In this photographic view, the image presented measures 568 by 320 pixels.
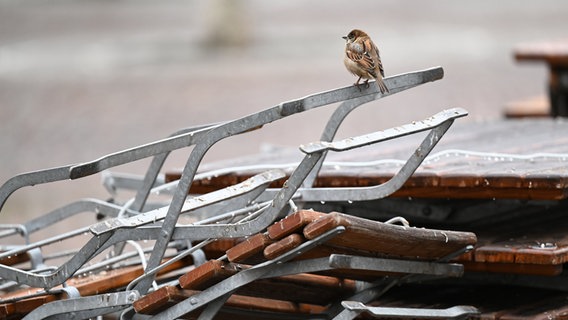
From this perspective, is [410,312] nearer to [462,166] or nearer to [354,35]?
[462,166]

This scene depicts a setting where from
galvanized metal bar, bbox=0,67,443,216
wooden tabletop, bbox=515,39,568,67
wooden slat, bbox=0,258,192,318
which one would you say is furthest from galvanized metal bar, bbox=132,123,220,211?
wooden tabletop, bbox=515,39,568,67

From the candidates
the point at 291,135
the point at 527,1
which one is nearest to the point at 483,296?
the point at 291,135

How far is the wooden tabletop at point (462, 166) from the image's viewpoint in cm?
373

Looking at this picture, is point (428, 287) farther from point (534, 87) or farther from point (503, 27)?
point (503, 27)

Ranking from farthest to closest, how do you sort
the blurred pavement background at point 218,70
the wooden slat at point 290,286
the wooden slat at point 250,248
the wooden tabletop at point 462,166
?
the blurred pavement background at point 218,70 → the wooden tabletop at point 462,166 → the wooden slat at point 290,286 → the wooden slat at point 250,248

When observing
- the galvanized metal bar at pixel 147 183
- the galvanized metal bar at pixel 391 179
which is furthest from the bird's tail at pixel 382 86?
the galvanized metal bar at pixel 147 183

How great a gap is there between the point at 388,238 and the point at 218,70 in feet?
54.4

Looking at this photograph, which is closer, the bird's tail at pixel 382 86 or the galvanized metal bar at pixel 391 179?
the galvanized metal bar at pixel 391 179

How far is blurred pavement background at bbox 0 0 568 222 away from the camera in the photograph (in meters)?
12.9

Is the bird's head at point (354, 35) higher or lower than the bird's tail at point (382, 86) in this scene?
higher

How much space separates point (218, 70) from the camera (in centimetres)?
1972

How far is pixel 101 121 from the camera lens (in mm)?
14617

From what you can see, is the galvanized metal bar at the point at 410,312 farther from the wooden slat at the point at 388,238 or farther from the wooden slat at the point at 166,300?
the wooden slat at the point at 166,300

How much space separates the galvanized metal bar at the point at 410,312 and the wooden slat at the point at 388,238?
156mm
